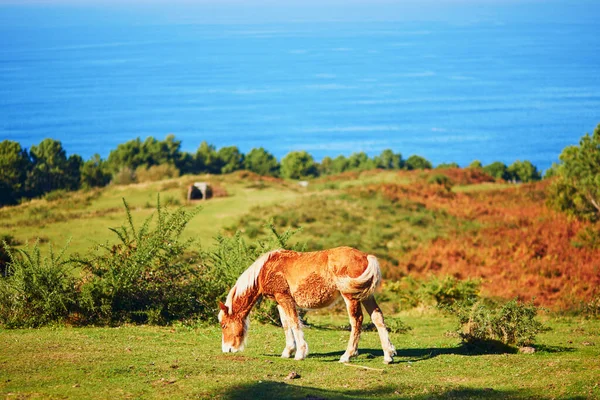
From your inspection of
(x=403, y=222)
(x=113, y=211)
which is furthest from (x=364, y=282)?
(x=113, y=211)

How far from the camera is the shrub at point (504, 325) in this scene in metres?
13.8

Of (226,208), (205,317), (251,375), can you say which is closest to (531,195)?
(226,208)

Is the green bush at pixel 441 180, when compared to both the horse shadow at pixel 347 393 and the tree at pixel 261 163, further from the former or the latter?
the horse shadow at pixel 347 393

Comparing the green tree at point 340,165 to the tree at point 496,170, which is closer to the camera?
the tree at point 496,170

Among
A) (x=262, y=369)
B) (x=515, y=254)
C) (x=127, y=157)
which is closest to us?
(x=262, y=369)

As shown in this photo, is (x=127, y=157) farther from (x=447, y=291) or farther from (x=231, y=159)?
(x=447, y=291)

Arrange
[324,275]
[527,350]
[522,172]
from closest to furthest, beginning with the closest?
1. [324,275]
2. [527,350]
3. [522,172]

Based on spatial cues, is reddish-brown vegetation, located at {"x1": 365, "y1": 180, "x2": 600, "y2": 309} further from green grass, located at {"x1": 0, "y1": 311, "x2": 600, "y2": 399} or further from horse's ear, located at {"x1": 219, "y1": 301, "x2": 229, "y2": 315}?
horse's ear, located at {"x1": 219, "y1": 301, "x2": 229, "y2": 315}

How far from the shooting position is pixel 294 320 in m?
12.1

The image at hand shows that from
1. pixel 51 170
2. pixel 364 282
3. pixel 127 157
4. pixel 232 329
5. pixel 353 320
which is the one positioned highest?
pixel 127 157

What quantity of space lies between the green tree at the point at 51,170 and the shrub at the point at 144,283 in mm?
51759

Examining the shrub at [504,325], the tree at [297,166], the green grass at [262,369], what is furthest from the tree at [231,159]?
the shrub at [504,325]

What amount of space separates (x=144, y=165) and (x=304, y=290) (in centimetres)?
6278

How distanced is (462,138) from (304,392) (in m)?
186
